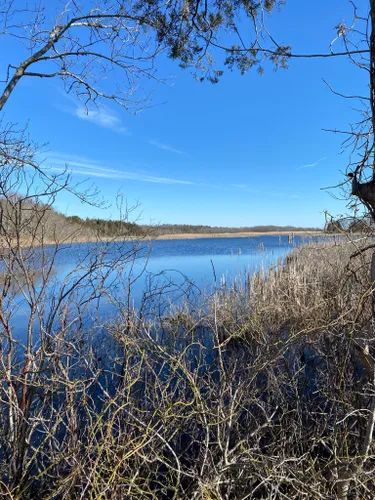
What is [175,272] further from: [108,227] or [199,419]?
[199,419]

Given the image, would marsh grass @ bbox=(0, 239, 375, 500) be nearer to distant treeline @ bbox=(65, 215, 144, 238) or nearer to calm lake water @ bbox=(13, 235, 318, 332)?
calm lake water @ bbox=(13, 235, 318, 332)

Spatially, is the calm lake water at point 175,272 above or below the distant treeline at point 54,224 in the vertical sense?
below

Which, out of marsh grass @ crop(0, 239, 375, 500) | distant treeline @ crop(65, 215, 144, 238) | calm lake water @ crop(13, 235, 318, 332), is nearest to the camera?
marsh grass @ crop(0, 239, 375, 500)

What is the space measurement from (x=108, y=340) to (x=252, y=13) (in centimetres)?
413

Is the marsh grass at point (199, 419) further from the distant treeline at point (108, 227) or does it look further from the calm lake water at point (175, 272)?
the distant treeline at point (108, 227)

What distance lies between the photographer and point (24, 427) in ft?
7.29

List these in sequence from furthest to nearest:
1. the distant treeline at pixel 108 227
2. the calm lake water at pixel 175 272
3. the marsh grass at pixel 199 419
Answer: the calm lake water at pixel 175 272 < the distant treeline at pixel 108 227 < the marsh grass at pixel 199 419

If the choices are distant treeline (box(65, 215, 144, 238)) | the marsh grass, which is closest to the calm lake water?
distant treeline (box(65, 215, 144, 238))

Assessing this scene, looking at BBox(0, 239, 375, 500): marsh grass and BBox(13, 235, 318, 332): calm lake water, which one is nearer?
BBox(0, 239, 375, 500): marsh grass

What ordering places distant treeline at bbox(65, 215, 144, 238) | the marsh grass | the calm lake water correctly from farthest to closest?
the calm lake water, distant treeline at bbox(65, 215, 144, 238), the marsh grass

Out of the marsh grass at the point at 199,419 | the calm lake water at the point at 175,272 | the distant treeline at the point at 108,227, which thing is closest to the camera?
the marsh grass at the point at 199,419

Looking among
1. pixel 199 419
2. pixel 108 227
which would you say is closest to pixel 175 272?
pixel 108 227

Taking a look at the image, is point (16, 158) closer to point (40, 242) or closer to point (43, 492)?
point (40, 242)

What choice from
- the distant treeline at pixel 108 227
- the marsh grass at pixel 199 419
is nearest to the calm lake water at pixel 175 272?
the distant treeline at pixel 108 227
